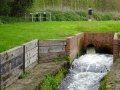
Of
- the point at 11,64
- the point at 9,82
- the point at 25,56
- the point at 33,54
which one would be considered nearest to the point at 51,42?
the point at 33,54

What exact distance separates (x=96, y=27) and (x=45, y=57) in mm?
9026

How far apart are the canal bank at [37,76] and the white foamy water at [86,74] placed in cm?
55

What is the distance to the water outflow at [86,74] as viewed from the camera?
9641 millimetres

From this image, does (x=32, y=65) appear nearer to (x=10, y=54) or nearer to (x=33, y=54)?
(x=33, y=54)

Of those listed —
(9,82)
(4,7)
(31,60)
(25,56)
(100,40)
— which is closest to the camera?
(9,82)

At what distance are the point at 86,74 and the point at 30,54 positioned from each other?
8.51ft

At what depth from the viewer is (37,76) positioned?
879 cm

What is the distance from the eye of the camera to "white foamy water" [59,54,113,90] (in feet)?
31.6

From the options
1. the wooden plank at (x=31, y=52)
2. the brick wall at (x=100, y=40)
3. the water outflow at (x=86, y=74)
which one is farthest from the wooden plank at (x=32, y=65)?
the brick wall at (x=100, y=40)

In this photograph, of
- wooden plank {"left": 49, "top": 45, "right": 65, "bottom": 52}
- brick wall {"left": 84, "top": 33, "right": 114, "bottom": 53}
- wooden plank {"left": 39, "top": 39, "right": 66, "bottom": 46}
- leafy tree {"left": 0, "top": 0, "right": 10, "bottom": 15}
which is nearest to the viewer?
wooden plank {"left": 39, "top": 39, "right": 66, "bottom": 46}

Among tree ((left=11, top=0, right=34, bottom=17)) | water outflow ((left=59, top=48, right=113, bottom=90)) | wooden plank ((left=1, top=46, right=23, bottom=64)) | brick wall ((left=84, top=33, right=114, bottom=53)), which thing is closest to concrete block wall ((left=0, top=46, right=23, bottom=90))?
wooden plank ((left=1, top=46, right=23, bottom=64))

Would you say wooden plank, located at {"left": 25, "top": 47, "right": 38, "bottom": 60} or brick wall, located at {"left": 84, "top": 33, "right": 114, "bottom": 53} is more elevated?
wooden plank, located at {"left": 25, "top": 47, "right": 38, "bottom": 60}

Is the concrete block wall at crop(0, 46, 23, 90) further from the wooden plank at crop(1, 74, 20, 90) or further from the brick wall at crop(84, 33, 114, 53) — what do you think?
the brick wall at crop(84, 33, 114, 53)

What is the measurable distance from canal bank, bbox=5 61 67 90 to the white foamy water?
551 mm
